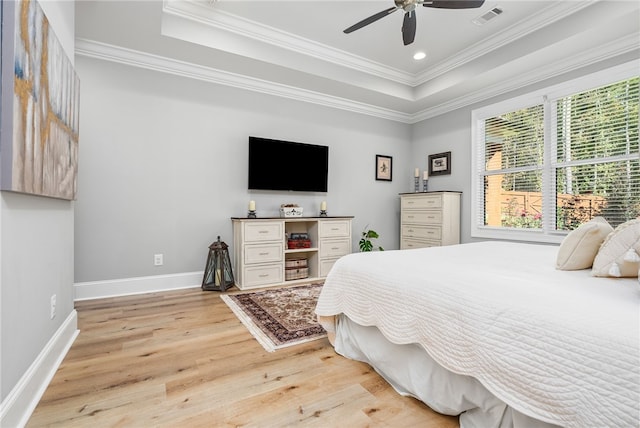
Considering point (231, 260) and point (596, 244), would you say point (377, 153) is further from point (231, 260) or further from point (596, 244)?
point (596, 244)

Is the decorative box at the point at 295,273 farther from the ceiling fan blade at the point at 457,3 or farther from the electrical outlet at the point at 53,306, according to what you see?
the ceiling fan blade at the point at 457,3

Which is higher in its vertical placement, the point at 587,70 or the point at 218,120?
the point at 587,70

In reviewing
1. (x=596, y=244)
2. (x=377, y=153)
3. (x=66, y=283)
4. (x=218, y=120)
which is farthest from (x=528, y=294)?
(x=377, y=153)

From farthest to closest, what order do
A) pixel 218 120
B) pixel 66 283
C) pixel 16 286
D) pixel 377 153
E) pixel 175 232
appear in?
pixel 377 153, pixel 218 120, pixel 175 232, pixel 66 283, pixel 16 286

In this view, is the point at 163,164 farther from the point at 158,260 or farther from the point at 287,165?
the point at 287,165

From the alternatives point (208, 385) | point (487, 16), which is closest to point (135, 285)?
point (208, 385)

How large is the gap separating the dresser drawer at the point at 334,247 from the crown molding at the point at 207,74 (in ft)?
6.33

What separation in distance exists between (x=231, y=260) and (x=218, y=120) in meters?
1.66

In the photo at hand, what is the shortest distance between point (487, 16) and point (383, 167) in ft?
7.53

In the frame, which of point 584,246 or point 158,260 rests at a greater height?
point 584,246

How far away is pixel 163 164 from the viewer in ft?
10.7

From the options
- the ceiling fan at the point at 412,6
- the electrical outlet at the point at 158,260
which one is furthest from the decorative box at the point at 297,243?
the ceiling fan at the point at 412,6

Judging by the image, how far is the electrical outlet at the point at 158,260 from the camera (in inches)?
127

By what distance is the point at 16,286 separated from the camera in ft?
4.05
